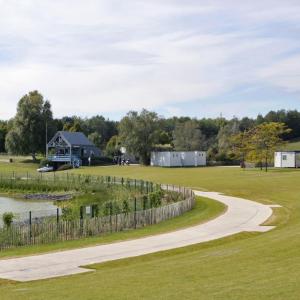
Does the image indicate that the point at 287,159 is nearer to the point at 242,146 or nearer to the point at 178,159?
the point at 242,146

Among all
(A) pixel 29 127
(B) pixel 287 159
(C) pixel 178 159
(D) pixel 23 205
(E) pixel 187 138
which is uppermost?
(A) pixel 29 127

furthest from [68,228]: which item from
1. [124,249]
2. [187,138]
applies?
[187,138]

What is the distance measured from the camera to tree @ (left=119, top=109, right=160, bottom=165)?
372 feet

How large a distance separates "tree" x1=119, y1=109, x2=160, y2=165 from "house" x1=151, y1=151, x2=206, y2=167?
99.3 inches

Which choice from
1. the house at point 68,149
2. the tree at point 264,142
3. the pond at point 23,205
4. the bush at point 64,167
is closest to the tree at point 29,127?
the house at point 68,149

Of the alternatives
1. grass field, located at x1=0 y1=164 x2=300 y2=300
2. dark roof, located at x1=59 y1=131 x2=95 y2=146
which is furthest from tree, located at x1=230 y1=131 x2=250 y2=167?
grass field, located at x1=0 y1=164 x2=300 y2=300

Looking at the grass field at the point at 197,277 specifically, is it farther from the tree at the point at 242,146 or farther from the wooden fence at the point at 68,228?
the tree at the point at 242,146

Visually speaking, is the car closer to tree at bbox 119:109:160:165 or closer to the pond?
tree at bbox 119:109:160:165

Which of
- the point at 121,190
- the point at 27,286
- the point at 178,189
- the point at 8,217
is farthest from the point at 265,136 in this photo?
the point at 27,286

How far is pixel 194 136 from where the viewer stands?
147375 millimetres

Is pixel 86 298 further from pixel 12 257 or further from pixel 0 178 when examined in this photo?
pixel 0 178

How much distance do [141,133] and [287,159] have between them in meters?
30.6

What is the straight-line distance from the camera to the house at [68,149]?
116 metres

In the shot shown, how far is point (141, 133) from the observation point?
114 meters
